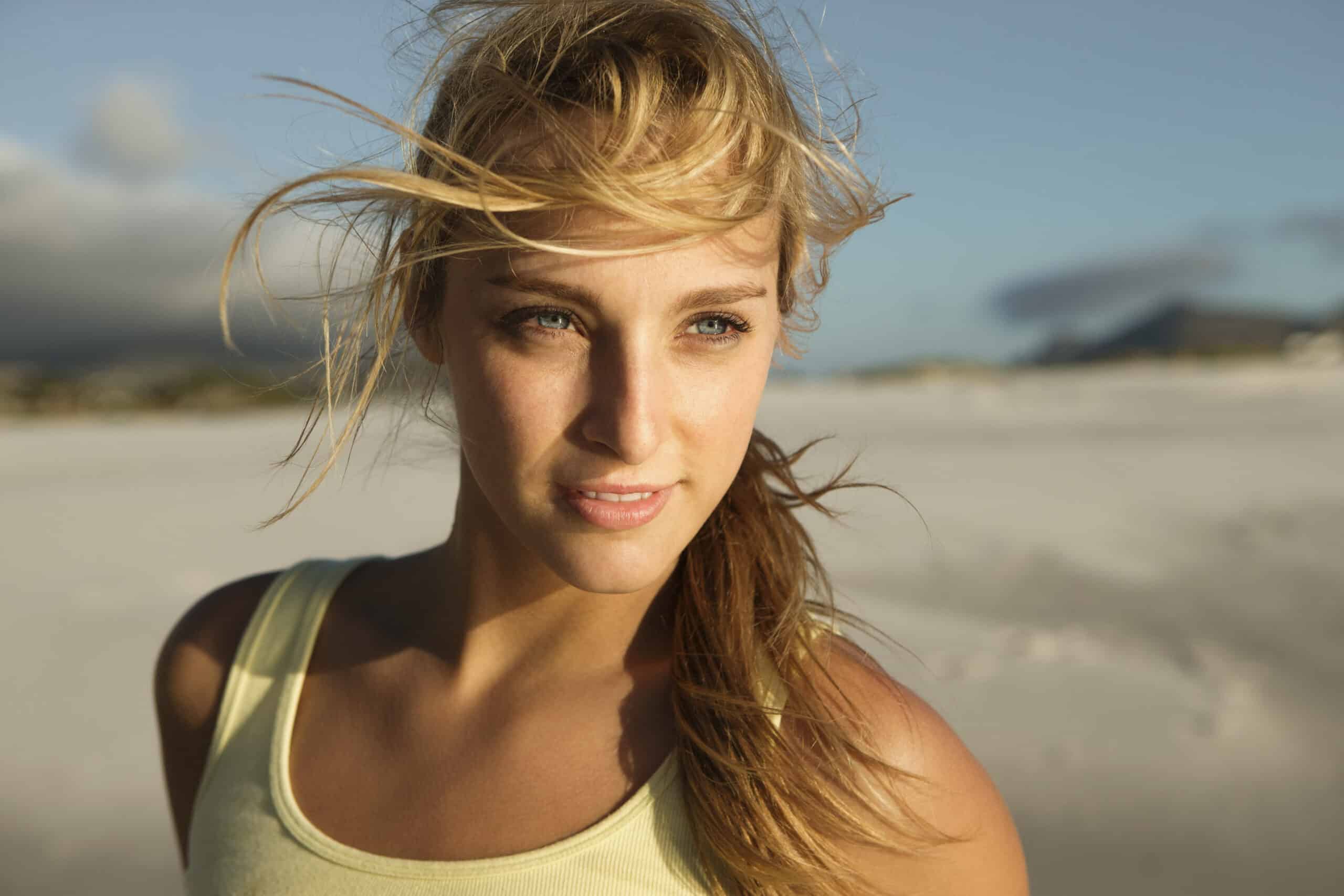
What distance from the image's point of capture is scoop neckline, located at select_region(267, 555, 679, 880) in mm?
1514

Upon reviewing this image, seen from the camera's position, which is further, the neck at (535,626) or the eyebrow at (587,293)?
the neck at (535,626)

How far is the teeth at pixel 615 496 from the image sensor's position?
141cm

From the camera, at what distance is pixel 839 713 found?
1.53 metres

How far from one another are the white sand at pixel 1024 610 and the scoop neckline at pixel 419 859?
0.67m

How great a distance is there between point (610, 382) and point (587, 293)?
0.39 ft

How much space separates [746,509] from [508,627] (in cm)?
46

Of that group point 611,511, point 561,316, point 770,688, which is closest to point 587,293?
point 561,316

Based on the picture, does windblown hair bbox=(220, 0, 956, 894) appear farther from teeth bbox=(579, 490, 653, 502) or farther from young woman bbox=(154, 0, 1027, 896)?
teeth bbox=(579, 490, 653, 502)

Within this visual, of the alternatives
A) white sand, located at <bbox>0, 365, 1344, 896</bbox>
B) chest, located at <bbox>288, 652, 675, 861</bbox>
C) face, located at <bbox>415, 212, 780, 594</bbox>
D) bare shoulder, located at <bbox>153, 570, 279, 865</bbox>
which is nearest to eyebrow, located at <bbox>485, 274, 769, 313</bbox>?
face, located at <bbox>415, 212, 780, 594</bbox>

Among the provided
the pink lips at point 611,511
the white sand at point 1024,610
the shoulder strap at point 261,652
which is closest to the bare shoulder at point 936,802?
the pink lips at point 611,511

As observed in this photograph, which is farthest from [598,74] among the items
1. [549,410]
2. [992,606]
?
[992,606]

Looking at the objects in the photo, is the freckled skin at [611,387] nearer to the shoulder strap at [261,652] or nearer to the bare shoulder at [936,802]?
the bare shoulder at [936,802]

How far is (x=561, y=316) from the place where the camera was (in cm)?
141

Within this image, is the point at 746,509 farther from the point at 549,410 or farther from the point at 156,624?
the point at 156,624
